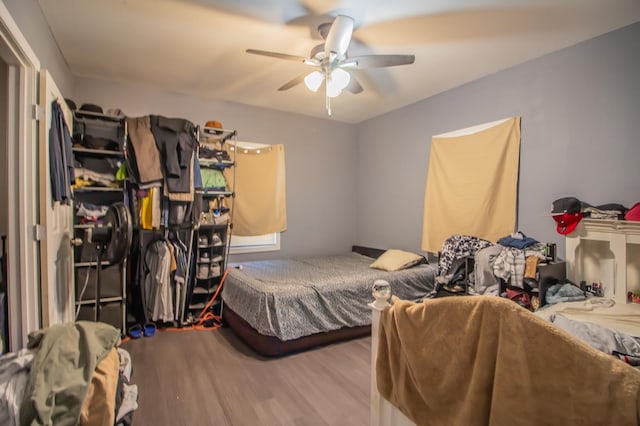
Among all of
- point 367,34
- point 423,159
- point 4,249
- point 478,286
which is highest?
point 367,34

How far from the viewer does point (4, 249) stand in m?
1.69

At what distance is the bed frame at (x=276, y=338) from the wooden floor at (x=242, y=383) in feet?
0.20

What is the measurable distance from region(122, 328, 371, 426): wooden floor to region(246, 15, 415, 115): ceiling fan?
7.31 feet

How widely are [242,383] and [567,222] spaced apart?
8.84 feet

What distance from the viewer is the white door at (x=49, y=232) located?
1.82m

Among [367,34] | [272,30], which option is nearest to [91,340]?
[272,30]

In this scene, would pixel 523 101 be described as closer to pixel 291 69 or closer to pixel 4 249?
pixel 291 69

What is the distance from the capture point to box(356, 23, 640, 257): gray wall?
2.28m

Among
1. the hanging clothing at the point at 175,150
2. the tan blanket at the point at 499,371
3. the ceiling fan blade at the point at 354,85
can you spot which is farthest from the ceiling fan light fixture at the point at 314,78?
the tan blanket at the point at 499,371

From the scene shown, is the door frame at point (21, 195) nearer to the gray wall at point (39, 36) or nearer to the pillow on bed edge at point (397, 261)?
the gray wall at point (39, 36)

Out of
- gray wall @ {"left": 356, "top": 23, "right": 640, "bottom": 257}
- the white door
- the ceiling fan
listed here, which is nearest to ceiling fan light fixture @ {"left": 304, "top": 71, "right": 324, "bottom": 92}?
the ceiling fan

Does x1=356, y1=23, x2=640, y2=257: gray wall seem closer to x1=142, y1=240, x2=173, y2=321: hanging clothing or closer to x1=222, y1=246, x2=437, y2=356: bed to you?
x1=222, y1=246, x2=437, y2=356: bed

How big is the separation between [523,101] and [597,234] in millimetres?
1335

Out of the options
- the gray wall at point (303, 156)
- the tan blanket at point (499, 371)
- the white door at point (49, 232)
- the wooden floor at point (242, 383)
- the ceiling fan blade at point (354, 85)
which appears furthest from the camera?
the gray wall at point (303, 156)
